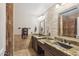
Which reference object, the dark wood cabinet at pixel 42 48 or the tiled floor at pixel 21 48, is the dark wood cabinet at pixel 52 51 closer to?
the dark wood cabinet at pixel 42 48

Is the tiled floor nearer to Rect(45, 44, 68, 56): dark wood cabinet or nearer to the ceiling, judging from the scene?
Rect(45, 44, 68, 56): dark wood cabinet

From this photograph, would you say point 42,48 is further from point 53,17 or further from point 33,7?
point 33,7

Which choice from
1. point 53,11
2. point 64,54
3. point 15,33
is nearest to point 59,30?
point 53,11

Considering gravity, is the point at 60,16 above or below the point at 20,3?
below

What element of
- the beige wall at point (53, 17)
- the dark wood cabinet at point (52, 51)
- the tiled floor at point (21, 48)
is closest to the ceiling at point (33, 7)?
the beige wall at point (53, 17)

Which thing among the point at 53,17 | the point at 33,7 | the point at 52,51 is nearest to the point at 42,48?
the point at 52,51

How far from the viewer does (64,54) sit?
173 centimetres

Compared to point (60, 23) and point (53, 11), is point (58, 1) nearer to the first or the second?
point (53, 11)

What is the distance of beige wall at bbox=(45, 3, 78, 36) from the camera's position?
2022mm

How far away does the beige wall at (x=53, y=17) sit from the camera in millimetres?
2022

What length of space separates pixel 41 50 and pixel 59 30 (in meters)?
0.40

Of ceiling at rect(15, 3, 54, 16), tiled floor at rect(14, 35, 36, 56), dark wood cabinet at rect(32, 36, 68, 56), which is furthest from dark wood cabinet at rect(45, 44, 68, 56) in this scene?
ceiling at rect(15, 3, 54, 16)

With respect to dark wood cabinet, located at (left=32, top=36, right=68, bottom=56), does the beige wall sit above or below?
above

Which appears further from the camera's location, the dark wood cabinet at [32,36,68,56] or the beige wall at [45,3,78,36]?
the beige wall at [45,3,78,36]
